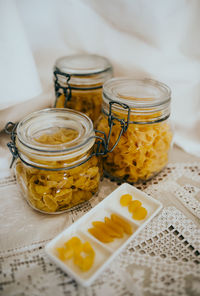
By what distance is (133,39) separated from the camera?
847 millimetres

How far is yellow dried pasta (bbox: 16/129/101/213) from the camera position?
58 centimetres

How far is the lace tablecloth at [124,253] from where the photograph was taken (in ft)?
1.59

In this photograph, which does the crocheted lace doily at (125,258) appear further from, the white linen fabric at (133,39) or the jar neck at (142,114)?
the white linen fabric at (133,39)

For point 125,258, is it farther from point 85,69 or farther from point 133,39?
point 133,39

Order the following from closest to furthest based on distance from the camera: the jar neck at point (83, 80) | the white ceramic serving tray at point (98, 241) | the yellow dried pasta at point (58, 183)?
the white ceramic serving tray at point (98, 241)
the yellow dried pasta at point (58, 183)
the jar neck at point (83, 80)

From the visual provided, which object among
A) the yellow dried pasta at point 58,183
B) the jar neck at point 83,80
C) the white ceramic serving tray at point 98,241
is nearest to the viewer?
the white ceramic serving tray at point 98,241

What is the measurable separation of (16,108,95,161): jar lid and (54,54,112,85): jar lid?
0.15 meters

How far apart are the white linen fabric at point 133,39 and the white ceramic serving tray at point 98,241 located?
34cm

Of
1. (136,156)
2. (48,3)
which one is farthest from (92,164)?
(48,3)

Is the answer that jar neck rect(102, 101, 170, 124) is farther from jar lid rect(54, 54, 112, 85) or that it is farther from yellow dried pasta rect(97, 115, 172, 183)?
jar lid rect(54, 54, 112, 85)

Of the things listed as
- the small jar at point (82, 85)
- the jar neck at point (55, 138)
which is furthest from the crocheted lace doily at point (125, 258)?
the small jar at point (82, 85)

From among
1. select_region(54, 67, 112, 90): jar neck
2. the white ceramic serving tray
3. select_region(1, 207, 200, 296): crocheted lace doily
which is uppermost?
select_region(54, 67, 112, 90): jar neck

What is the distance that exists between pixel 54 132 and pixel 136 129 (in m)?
0.20

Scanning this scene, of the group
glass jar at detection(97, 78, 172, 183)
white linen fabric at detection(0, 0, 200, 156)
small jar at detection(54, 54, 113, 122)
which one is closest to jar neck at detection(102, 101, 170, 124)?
glass jar at detection(97, 78, 172, 183)
